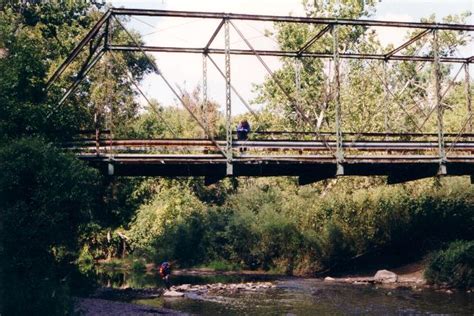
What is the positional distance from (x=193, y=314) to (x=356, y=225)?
20305 millimetres

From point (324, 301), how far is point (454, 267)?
920 centimetres

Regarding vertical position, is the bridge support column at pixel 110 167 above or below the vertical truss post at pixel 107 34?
below

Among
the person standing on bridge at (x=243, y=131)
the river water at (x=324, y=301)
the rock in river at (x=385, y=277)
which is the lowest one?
the river water at (x=324, y=301)

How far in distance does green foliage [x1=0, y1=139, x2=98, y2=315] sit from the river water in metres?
8.28

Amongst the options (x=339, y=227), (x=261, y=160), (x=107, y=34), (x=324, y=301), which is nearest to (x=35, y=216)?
(x=107, y=34)

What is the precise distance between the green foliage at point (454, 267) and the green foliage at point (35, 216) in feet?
71.7

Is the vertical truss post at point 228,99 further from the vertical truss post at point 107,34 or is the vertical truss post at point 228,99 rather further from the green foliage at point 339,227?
the green foliage at point 339,227

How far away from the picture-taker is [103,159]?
963 inches

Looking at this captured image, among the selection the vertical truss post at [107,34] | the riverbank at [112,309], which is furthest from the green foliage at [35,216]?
the vertical truss post at [107,34]

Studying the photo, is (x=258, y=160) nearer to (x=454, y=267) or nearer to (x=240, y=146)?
(x=240, y=146)

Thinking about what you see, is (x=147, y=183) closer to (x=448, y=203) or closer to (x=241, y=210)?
(x=241, y=210)

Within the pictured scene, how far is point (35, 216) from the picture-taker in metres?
18.4

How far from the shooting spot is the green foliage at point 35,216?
17734 millimetres

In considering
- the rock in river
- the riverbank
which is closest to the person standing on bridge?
the riverbank
